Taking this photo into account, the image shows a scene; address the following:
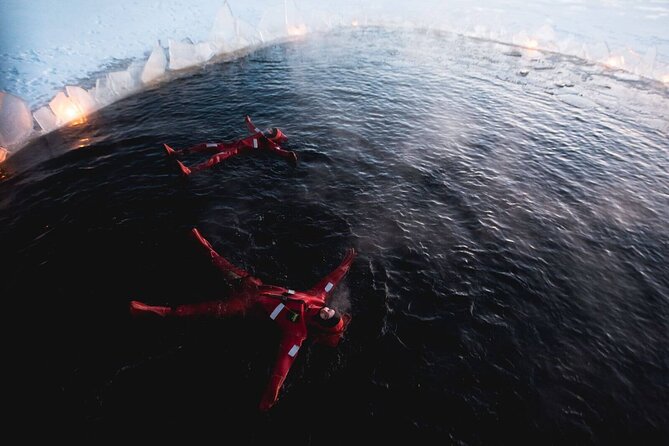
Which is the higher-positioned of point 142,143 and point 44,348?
point 142,143

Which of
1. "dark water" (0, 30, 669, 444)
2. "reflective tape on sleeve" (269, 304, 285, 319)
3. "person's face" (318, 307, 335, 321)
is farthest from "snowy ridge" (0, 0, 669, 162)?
"person's face" (318, 307, 335, 321)

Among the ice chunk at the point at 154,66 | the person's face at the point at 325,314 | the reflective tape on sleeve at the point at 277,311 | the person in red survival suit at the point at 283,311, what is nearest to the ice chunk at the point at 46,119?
the ice chunk at the point at 154,66

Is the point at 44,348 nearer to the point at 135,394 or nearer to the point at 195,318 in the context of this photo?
the point at 135,394

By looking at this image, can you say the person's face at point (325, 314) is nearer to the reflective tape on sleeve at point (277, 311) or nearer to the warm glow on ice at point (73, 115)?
the reflective tape on sleeve at point (277, 311)

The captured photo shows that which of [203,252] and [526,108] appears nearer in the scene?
[203,252]

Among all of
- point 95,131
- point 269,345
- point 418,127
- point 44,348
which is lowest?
point 269,345

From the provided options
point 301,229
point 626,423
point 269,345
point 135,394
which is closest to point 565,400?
point 626,423
